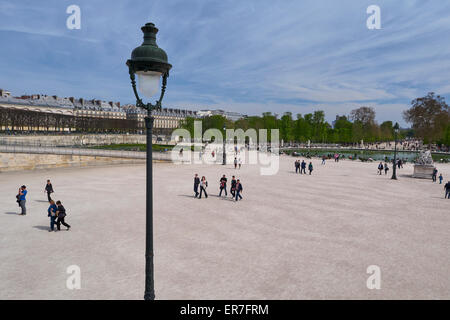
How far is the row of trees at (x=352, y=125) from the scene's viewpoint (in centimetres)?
8256

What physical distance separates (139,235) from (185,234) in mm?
1764

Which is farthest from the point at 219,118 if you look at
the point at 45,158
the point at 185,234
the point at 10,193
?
the point at 185,234

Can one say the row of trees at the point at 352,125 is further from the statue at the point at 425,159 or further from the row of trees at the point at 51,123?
the statue at the point at 425,159

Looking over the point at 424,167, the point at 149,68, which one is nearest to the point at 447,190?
the point at 424,167

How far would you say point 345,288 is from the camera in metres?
7.36

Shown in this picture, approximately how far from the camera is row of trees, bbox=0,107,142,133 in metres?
82.2

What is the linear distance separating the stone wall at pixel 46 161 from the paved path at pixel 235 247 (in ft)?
70.9

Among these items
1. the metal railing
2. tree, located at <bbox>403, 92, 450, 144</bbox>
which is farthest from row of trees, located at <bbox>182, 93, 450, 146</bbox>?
the metal railing

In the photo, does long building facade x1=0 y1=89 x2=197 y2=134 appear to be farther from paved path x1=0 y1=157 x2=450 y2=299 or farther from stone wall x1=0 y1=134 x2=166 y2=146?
paved path x1=0 y1=157 x2=450 y2=299

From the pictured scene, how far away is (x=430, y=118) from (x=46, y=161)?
95.2m

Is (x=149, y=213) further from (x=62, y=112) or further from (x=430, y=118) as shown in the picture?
(x=62, y=112)

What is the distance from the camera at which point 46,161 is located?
3841 cm
